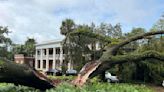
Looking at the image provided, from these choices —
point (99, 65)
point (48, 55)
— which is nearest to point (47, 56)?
point (48, 55)

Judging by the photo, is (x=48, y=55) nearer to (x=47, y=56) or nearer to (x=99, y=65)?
(x=47, y=56)

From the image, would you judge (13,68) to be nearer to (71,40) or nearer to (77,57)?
(71,40)

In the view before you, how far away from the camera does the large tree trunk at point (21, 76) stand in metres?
11.6

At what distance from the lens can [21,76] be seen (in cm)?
1215

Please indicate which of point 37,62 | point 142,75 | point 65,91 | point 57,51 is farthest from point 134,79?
point 37,62

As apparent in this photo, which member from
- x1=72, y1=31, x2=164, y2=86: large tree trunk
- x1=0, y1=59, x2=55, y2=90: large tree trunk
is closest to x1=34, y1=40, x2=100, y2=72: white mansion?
x1=72, y1=31, x2=164, y2=86: large tree trunk

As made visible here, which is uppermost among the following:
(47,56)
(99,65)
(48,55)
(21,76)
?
(21,76)

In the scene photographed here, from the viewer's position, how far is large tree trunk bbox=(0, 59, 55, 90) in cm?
1159

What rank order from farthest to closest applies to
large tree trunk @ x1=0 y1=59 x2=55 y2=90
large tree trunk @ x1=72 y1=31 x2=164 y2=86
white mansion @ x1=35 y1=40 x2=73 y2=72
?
white mansion @ x1=35 y1=40 x2=73 y2=72 < large tree trunk @ x1=72 y1=31 x2=164 y2=86 < large tree trunk @ x1=0 y1=59 x2=55 y2=90

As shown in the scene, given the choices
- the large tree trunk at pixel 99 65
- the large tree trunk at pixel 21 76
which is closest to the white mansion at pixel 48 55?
the large tree trunk at pixel 99 65

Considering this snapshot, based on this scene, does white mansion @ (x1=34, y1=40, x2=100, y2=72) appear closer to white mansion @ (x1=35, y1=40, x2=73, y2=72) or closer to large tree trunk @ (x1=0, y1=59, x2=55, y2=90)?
white mansion @ (x1=35, y1=40, x2=73, y2=72)

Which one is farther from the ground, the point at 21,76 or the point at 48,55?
the point at 21,76

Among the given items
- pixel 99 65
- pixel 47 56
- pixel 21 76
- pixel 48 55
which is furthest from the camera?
pixel 47 56

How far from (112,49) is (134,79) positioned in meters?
6.24
